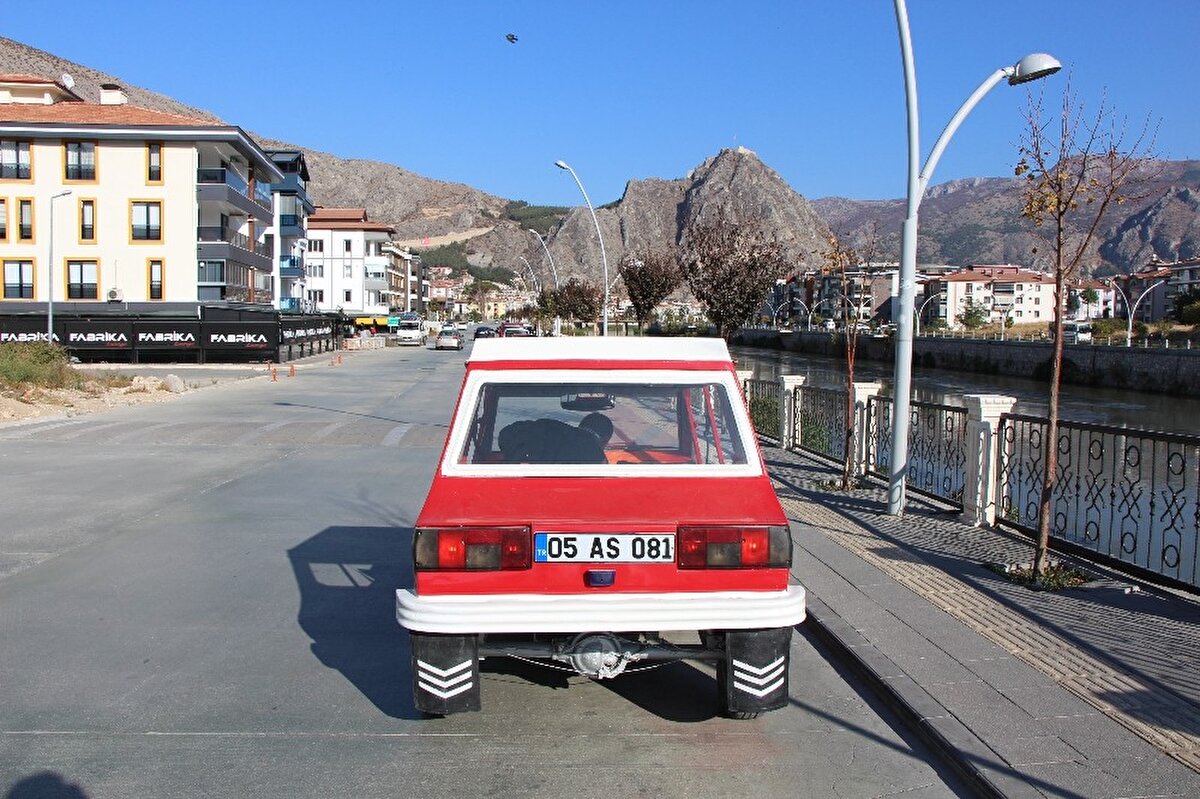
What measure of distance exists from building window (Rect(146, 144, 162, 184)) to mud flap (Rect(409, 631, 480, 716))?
52276mm

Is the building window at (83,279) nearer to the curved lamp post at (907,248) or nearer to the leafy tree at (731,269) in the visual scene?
the leafy tree at (731,269)

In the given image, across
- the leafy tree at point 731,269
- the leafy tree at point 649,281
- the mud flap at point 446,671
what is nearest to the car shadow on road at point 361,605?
the mud flap at point 446,671

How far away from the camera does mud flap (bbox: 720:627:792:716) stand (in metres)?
4.70

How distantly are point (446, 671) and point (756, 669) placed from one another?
137cm

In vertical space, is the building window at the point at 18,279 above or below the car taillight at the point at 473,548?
above

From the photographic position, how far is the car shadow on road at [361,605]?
568 cm

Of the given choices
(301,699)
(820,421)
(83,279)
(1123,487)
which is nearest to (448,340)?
(83,279)

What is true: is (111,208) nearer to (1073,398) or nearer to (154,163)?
(154,163)

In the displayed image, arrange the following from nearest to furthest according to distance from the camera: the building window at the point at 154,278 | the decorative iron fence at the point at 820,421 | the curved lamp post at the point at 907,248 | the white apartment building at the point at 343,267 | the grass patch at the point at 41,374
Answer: the curved lamp post at the point at 907,248
the decorative iron fence at the point at 820,421
the grass patch at the point at 41,374
the building window at the point at 154,278
the white apartment building at the point at 343,267

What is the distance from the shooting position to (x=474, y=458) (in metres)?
5.18

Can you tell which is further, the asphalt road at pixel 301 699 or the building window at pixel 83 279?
the building window at pixel 83 279

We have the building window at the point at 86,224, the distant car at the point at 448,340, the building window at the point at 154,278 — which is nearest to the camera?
the building window at the point at 86,224

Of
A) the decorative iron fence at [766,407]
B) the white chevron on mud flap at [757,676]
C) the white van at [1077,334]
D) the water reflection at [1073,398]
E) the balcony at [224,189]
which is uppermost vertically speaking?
the balcony at [224,189]

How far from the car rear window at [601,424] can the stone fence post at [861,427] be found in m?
7.62
